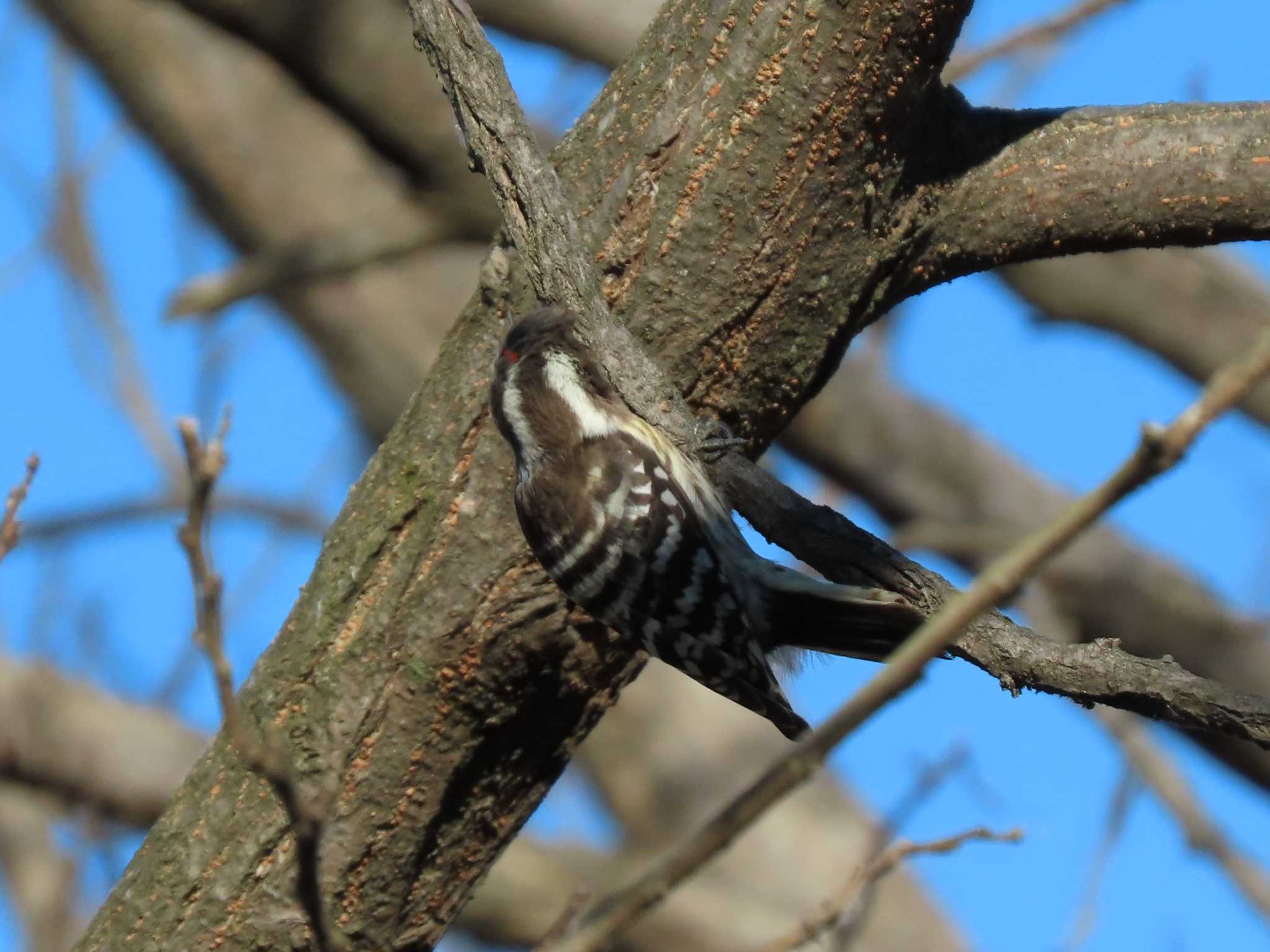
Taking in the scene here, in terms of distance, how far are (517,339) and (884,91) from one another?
42.3 inches

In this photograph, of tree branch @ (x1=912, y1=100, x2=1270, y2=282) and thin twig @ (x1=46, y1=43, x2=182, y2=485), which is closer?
tree branch @ (x1=912, y1=100, x2=1270, y2=282)

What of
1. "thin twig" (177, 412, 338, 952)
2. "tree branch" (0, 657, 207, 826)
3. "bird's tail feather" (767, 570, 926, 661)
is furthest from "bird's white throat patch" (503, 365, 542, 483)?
"tree branch" (0, 657, 207, 826)

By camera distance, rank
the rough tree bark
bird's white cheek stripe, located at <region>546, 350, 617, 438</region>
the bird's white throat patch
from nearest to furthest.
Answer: the rough tree bark < the bird's white throat patch < bird's white cheek stripe, located at <region>546, 350, 617, 438</region>

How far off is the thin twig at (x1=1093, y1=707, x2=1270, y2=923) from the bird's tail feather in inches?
139

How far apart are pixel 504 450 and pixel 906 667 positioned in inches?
84.0

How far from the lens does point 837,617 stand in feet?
11.1

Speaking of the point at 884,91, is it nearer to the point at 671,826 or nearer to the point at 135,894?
the point at 135,894

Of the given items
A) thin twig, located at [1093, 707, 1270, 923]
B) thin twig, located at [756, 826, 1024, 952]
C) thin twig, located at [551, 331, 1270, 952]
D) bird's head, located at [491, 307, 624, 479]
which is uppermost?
thin twig, located at [1093, 707, 1270, 923]

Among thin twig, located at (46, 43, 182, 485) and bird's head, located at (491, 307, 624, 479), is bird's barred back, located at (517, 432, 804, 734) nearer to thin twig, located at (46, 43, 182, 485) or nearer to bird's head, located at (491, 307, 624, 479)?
bird's head, located at (491, 307, 624, 479)

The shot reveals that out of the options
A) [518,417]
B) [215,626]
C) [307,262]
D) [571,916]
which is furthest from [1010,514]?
[215,626]

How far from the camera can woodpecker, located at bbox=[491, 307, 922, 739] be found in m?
3.50

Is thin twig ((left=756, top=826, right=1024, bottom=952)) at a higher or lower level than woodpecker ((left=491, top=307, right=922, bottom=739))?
lower

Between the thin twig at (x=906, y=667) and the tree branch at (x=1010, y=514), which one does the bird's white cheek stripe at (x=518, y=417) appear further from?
the tree branch at (x=1010, y=514)

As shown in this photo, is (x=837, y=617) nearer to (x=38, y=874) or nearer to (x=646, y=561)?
(x=646, y=561)
